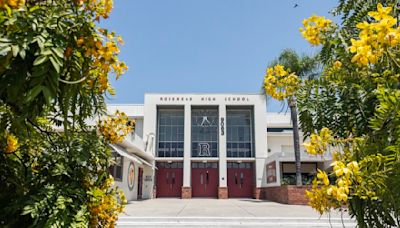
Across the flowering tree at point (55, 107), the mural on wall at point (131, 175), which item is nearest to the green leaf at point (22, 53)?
the flowering tree at point (55, 107)

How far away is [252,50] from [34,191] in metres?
4.89

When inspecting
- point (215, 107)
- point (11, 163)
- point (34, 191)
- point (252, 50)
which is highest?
point (215, 107)

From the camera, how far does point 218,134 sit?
77.3ft

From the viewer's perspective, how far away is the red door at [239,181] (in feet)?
77.3

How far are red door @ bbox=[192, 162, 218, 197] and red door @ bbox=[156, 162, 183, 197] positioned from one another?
1.12 metres

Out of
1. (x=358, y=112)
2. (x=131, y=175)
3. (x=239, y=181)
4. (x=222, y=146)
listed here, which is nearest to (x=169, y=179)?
(x=222, y=146)

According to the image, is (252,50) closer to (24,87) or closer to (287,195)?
(24,87)

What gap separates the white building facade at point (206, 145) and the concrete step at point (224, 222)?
1336 centimetres

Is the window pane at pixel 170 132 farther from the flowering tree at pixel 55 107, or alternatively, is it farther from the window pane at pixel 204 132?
the flowering tree at pixel 55 107

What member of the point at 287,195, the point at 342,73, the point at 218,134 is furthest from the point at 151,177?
the point at 342,73

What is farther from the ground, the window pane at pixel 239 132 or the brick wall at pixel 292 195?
the window pane at pixel 239 132

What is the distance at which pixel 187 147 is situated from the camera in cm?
2320

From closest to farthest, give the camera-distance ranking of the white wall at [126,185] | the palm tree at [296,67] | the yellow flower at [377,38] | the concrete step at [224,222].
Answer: the yellow flower at [377,38] < the concrete step at [224,222] < the palm tree at [296,67] < the white wall at [126,185]

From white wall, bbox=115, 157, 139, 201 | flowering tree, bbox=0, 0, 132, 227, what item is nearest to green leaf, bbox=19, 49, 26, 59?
flowering tree, bbox=0, 0, 132, 227
